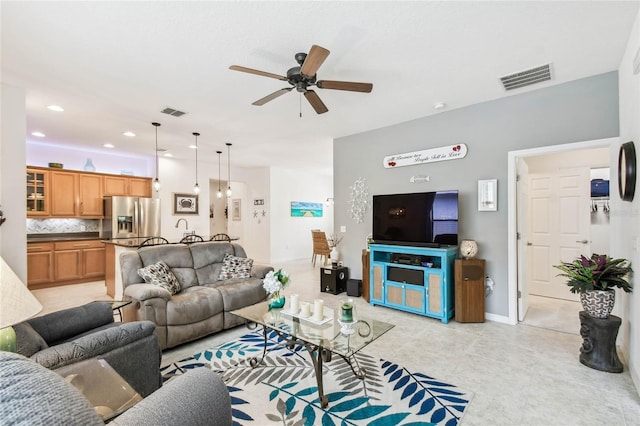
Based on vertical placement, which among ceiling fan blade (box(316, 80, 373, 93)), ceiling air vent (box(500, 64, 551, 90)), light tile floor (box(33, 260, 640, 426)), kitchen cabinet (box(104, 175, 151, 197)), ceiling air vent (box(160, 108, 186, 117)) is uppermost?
ceiling air vent (box(500, 64, 551, 90))

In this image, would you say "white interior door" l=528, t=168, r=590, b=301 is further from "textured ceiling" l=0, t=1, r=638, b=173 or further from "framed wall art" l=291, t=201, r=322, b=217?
"framed wall art" l=291, t=201, r=322, b=217

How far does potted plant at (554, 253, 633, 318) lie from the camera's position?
2566 millimetres

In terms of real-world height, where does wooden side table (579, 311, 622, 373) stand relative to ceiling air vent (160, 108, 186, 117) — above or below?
below

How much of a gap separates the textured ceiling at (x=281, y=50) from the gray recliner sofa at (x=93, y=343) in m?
2.15

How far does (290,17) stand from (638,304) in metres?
3.40

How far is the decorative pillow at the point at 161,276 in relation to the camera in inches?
129

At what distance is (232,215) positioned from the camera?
9719mm

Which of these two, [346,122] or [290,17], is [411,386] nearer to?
[290,17]

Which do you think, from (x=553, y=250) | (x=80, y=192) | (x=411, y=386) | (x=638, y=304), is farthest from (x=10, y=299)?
(x=80, y=192)

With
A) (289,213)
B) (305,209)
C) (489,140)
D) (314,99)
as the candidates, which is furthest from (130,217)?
(489,140)

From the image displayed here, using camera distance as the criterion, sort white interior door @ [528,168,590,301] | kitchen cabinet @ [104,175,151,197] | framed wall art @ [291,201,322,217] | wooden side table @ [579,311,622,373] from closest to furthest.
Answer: wooden side table @ [579,311,622,373]
white interior door @ [528,168,590,301]
kitchen cabinet @ [104,175,151,197]
framed wall art @ [291,201,322,217]

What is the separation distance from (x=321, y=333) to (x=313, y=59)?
2049mm

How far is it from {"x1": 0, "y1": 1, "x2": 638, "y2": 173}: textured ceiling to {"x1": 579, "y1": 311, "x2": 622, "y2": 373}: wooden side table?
238cm

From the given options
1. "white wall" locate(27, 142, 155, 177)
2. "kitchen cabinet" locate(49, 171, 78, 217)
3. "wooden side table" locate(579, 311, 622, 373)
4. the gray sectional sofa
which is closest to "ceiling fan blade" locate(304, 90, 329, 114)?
the gray sectional sofa
